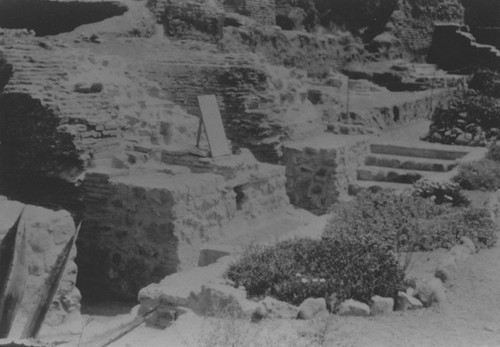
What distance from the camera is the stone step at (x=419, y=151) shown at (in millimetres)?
13508

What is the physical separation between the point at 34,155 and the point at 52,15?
786 cm

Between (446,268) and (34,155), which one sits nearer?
(446,268)

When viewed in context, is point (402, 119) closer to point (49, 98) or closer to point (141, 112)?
point (141, 112)

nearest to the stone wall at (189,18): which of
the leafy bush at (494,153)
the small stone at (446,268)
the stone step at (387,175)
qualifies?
the stone step at (387,175)

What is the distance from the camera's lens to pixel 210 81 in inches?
499

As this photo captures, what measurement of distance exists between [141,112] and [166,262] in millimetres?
3371

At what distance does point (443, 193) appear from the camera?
384 inches

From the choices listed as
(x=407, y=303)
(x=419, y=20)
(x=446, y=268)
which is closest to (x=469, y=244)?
(x=446, y=268)

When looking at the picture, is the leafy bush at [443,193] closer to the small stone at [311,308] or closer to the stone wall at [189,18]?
the small stone at [311,308]

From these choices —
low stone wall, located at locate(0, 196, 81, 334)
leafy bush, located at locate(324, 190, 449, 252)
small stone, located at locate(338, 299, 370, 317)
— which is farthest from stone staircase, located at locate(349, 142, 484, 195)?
low stone wall, located at locate(0, 196, 81, 334)

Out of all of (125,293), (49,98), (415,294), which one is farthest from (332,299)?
(49,98)

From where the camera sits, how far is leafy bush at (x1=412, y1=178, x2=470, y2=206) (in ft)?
31.8

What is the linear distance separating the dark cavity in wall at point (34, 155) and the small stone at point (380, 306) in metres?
4.69

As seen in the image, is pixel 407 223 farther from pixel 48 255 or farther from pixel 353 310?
pixel 48 255
